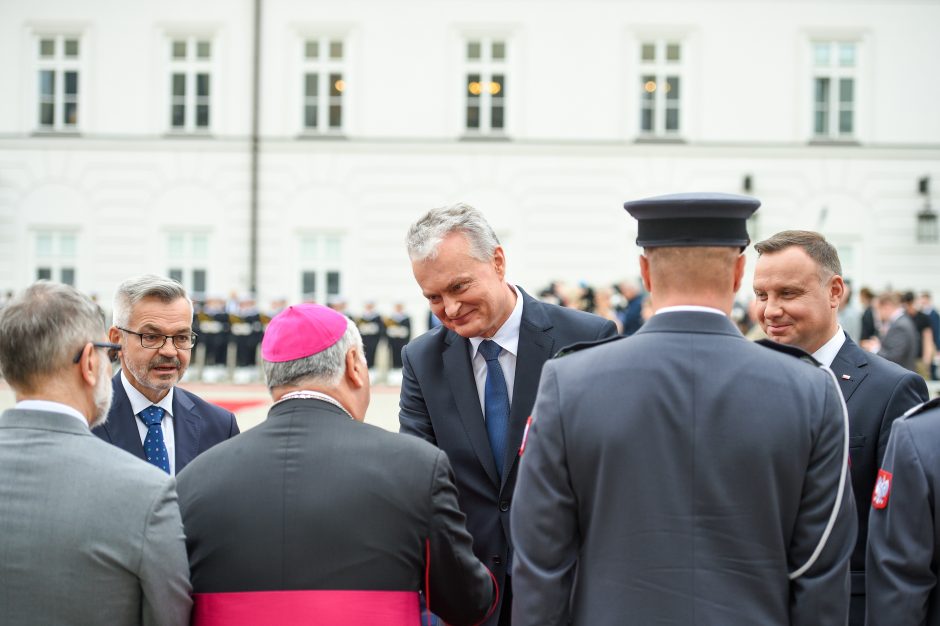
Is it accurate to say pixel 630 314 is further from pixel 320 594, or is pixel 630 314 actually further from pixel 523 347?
pixel 320 594

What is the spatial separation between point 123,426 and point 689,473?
2.19 m

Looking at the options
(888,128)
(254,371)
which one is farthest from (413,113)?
(888,128)

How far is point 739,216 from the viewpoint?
2.33 meters

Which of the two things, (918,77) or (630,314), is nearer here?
(630,314)

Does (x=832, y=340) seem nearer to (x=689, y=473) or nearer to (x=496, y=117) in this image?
(x=689, y=473)

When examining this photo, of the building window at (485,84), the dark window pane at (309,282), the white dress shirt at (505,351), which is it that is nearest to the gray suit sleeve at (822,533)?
the white dress shirt at (505,351)

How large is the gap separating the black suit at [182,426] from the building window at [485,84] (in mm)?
17802

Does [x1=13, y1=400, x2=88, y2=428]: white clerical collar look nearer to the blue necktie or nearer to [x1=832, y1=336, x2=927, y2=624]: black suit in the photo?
the blue necktie

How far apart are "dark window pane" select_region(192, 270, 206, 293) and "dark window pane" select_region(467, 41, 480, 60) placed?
7.34 m

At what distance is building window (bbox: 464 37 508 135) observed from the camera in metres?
21.0

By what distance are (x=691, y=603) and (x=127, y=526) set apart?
1267 millimetres

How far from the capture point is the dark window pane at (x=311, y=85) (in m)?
21.3

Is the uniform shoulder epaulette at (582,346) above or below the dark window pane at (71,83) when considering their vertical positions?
below

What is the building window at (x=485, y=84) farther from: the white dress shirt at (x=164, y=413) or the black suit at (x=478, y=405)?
the black suit at (x=478, y=405)
